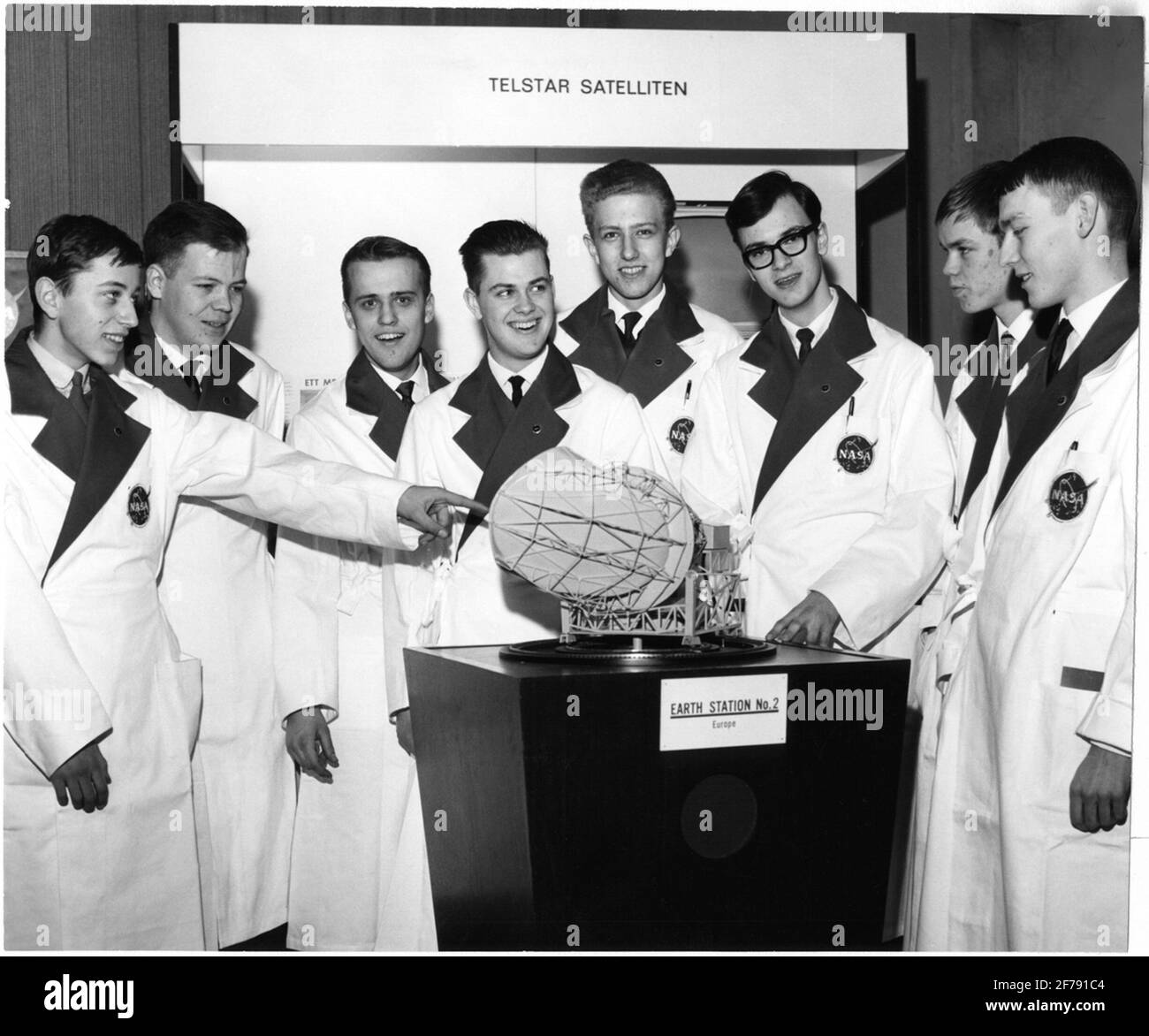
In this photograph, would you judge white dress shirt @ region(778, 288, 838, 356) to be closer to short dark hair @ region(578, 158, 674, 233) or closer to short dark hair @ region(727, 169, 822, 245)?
short dark hair @ region(727, 169, 822, 245)

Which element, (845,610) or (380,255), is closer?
(845,610)

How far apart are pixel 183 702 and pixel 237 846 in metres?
0.40

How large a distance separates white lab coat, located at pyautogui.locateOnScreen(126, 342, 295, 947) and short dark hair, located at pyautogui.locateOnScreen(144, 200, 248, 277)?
0.78 ft

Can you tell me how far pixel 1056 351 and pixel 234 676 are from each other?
1.98 m

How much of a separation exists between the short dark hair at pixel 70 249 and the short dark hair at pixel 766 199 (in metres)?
1.38

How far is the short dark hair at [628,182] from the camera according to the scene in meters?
3.12

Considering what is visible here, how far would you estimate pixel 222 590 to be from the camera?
307 cm

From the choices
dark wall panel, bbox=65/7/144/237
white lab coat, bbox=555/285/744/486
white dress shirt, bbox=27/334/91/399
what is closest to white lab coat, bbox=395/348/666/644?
white lab coat, bbox=555/285/744/486

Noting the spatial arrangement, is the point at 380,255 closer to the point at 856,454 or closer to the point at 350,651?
the point at 350,651

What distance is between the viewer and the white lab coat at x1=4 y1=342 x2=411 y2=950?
2795mm

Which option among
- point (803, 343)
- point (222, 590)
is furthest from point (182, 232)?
point (803, 343)

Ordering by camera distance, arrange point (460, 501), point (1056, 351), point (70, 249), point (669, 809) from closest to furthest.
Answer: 1. point (669, 809)
2. point (460, 501)
3. point (1056, 351)
4. point (70, 249)
